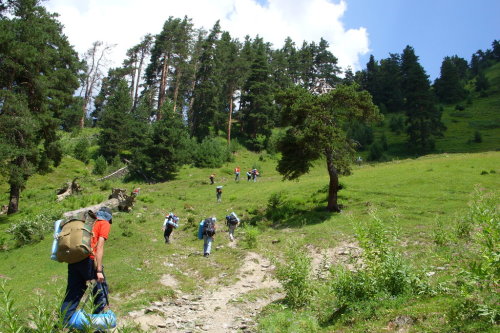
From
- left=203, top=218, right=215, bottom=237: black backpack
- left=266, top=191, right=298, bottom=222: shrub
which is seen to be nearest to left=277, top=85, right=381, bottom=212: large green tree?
left=266, top=191, right=298, bottom=222: shrub

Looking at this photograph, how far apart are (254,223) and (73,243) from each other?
1827 cm

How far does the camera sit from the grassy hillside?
1056 cm

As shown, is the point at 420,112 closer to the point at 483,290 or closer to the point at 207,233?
the point at 207,233

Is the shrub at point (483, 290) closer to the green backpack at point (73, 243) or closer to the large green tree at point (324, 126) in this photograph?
the green backpack at point (73, 243)

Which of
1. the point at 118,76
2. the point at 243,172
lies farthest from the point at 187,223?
the point at 118,76

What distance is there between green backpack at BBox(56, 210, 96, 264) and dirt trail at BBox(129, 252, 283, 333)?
2148mm

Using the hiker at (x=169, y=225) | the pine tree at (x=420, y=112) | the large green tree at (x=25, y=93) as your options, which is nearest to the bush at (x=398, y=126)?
the pine tree at (x=420, y=112)

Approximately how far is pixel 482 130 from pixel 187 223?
238 ft

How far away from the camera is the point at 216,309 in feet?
32.3

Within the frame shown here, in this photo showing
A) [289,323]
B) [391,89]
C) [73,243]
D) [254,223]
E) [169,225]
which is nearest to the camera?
[73,243]

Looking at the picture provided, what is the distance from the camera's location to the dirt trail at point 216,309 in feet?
27.7

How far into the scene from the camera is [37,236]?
1916cm

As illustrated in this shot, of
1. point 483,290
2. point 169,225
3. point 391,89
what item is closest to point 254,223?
point 169,225

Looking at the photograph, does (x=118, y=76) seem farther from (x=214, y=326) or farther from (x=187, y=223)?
(x=214, y=326)
